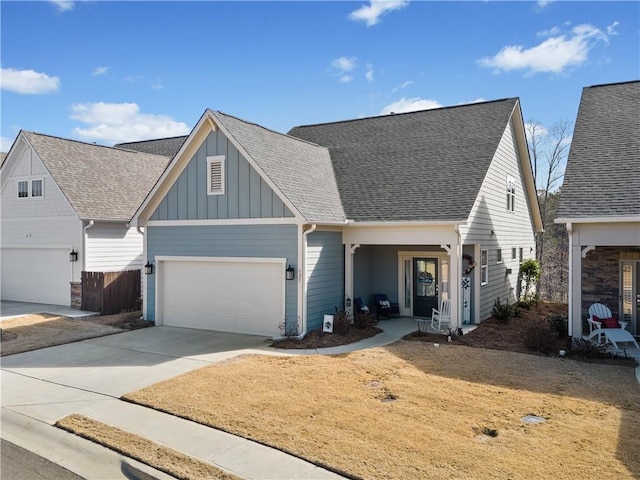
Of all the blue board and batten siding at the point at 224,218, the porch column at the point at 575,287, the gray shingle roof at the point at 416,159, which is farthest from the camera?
the gray shingle roof at the point at 416,159

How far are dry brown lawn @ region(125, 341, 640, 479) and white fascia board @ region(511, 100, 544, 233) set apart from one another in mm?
10059

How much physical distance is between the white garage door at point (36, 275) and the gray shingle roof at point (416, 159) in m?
11.5

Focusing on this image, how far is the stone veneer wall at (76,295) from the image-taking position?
1783 cm

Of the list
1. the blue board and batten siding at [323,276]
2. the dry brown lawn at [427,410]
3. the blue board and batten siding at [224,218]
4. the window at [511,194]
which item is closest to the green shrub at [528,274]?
the window at [511,194]

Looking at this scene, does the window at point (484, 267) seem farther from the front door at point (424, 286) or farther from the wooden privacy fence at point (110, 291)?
the wooden privacy fence at point (110, 291)

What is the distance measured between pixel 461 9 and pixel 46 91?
1671cm

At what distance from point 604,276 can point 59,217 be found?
1921 centimetres

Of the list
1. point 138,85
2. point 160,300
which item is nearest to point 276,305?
point 160,300

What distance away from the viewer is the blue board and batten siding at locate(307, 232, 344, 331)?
12453 mm

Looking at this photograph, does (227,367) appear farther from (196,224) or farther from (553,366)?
(553,366)

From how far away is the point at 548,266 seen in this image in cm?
2806

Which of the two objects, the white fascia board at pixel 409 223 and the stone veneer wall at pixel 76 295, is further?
the stone veneer wall at pixel 76 295

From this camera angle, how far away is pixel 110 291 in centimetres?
1697

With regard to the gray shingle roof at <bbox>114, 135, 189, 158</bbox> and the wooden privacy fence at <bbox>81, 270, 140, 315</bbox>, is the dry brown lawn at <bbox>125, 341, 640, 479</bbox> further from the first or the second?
the gray shingle roof at <bbox>114, 135, 189, 158</bbox>
